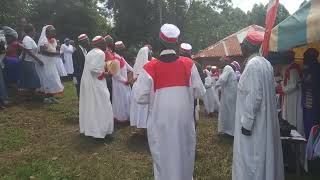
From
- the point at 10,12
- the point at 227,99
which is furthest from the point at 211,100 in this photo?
the point at 10,12

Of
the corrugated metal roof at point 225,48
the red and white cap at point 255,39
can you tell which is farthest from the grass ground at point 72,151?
the corrugated metal roof at point 225,48

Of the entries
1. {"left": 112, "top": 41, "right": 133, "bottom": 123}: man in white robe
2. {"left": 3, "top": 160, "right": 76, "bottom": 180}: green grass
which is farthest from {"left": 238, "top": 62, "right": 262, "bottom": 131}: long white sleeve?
{"left": 112, "top": 41, "right": 133, "bottom": 123}: man in white robe

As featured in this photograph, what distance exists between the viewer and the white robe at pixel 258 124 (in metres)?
5.22

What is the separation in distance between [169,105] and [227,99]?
4.60 meters

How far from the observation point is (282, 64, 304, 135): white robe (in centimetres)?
768

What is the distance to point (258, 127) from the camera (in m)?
5.26

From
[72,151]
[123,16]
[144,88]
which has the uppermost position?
[123,16]

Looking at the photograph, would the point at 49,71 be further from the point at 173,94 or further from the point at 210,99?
the point at 173,94

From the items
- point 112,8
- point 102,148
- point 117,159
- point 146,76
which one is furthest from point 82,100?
point 112,8

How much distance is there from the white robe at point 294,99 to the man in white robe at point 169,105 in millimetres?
2715

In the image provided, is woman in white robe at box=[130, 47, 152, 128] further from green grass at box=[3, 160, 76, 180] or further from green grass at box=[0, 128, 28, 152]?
green grass at box=[3, 160, 76, 180]

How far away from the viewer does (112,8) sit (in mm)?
33969

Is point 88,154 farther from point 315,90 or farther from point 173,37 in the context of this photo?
point 315,90

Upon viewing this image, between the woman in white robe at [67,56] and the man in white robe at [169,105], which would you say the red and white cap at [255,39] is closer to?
the man in white robe at [169,105]
